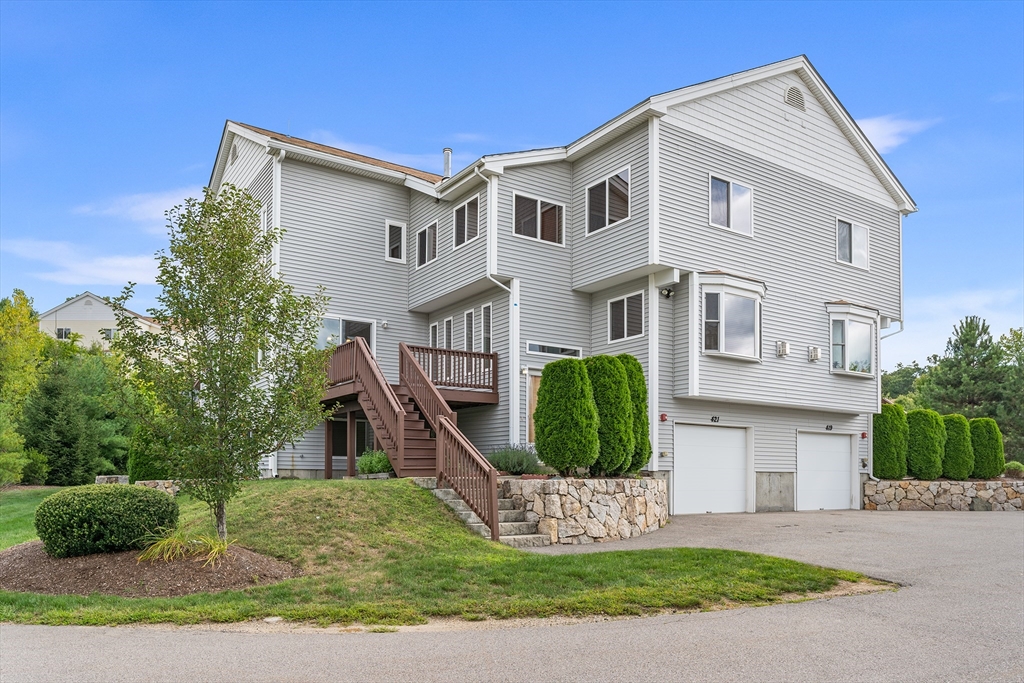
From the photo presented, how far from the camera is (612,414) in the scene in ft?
49.4

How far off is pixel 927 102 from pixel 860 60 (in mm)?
2035

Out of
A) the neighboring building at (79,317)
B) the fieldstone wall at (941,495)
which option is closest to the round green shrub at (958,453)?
the fieldstone wall at (941,495)

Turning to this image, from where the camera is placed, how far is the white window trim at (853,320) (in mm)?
21172

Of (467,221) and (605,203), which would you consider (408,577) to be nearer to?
(605,203)

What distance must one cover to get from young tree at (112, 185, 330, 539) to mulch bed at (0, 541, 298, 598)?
890 mm

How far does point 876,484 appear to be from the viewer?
2244 cm

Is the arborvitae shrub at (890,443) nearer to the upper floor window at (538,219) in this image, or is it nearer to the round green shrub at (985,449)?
the round green shrub at (985,449)

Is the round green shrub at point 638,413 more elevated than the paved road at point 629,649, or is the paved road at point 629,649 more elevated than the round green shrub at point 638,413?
the round green shrub at point 638,413

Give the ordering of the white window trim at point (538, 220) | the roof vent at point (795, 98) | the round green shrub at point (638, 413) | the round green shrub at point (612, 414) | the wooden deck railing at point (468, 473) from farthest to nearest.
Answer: the roof vent at point (795, 98) → the white window trim at point (538, 220) → the round green shrub at point (638, 413) → the round green shrub at point (612, 414) → the wooden deck railing at point (468, 473)

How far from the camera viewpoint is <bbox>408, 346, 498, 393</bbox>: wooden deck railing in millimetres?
18625

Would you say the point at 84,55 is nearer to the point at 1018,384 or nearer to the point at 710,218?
the point at 710,218

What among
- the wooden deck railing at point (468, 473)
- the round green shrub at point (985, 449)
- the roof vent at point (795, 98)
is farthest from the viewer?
the round green shrub at point (985, 449)

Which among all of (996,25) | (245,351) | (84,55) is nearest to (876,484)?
(996,25)

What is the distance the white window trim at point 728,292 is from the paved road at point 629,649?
29.8 ft
